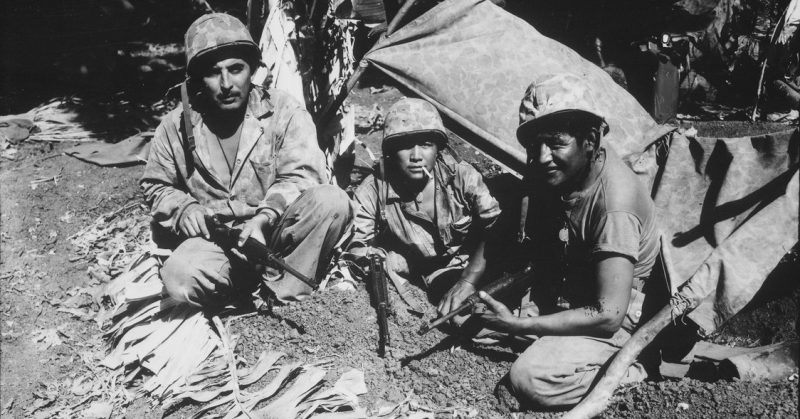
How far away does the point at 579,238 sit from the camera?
118 inches

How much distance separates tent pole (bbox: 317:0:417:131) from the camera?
466 centimetres

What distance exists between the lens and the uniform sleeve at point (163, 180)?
148 inches

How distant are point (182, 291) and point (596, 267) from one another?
103 inches

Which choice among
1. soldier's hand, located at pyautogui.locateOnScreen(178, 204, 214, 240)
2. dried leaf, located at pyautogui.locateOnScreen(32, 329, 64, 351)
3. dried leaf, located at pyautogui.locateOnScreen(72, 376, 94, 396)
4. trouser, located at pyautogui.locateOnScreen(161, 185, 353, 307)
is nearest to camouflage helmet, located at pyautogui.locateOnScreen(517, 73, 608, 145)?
trouser, located at pyautogui.locateOnScreen(161, 185, 353, 307)

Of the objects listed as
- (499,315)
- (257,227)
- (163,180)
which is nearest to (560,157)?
(499,315)

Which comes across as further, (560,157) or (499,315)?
(499,315)

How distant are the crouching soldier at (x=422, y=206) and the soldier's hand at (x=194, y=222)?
3.58 feet

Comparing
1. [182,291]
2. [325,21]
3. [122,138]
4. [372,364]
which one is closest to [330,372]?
[372,364]

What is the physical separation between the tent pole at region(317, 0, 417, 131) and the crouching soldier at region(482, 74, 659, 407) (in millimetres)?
2034

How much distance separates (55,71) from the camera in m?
7.07

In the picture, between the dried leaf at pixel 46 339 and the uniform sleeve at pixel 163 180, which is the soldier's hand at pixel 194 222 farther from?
the dried leaf at pixel 46 339

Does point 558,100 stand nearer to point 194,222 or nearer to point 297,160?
point 297,160

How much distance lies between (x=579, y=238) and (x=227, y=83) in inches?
97.4

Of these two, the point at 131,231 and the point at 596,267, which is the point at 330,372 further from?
the point at 131,231
